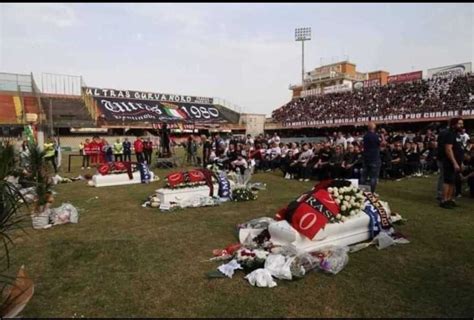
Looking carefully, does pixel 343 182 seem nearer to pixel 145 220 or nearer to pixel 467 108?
pixel 145 220

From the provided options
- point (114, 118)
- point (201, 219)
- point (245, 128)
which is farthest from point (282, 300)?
point (245, 128)

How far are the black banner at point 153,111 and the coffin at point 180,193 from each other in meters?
29.6

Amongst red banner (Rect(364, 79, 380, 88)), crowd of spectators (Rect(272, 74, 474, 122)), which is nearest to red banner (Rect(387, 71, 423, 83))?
red banner (Rect(364, 79, 380, 88))

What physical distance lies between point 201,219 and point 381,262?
11.5 ft

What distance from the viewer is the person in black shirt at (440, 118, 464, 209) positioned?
709 cm

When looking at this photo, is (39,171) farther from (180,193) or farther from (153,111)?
(153,111)

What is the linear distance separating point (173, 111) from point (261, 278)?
4587cm

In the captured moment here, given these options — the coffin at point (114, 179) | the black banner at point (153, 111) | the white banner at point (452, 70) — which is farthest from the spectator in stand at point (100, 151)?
the white banner at point (452, 70)

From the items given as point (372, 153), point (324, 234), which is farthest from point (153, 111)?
point (324, 234)

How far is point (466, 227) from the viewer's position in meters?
5.93

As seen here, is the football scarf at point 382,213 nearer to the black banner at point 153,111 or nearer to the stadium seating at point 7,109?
the stadium seating at point 7,109

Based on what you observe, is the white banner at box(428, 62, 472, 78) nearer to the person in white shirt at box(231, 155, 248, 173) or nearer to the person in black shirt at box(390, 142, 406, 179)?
the person in black shirt at box(390, 142, 406, 179)

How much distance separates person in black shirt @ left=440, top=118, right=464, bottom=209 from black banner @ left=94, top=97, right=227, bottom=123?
32.1 metres

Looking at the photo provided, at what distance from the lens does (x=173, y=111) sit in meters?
48.3
